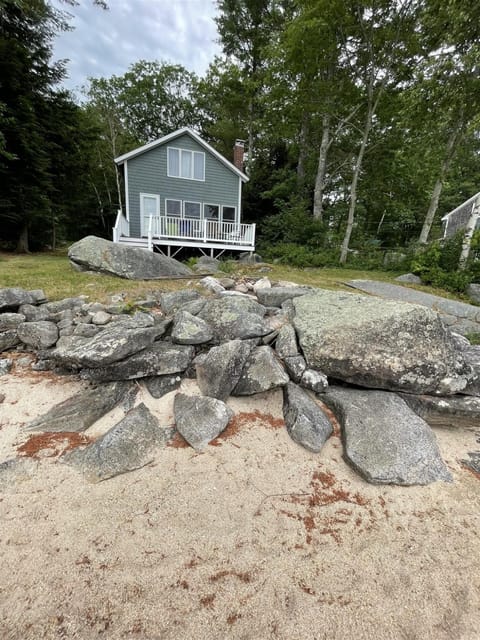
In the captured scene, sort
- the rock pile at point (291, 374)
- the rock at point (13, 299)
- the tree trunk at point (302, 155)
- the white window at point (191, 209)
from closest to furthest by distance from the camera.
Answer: the rock pile at point (291, 374) → the rock at point (13, 299) → the white window at point (191, 209) → the tree trunk at point (302, 155)

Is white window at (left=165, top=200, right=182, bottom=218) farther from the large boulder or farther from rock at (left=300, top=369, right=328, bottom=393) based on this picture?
rock at (left=300, top=369, right=328, bottom=393)

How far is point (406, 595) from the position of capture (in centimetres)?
137

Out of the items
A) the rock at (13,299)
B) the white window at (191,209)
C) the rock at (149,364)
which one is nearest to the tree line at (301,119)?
the white window at (191,209)

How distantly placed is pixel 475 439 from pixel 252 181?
16059mm

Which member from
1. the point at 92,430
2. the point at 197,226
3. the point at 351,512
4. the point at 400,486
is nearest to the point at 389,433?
the point at 400,486

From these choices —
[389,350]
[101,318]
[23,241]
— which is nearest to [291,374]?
[389,350]

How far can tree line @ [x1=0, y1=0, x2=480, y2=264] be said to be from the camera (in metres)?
8.88

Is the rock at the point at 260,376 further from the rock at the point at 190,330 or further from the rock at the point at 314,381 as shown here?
the rock at the point at 190,330

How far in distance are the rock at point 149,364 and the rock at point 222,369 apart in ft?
0.72

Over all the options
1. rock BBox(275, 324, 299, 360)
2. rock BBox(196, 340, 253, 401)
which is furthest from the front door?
rock BBox(196, 340, 253, 401)

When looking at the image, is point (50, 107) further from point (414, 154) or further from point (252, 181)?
point (414, 154)

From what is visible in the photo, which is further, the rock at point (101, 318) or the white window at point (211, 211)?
the white window at point (211, 211)

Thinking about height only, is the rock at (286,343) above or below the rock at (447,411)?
above

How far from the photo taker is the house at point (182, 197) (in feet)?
35.0
